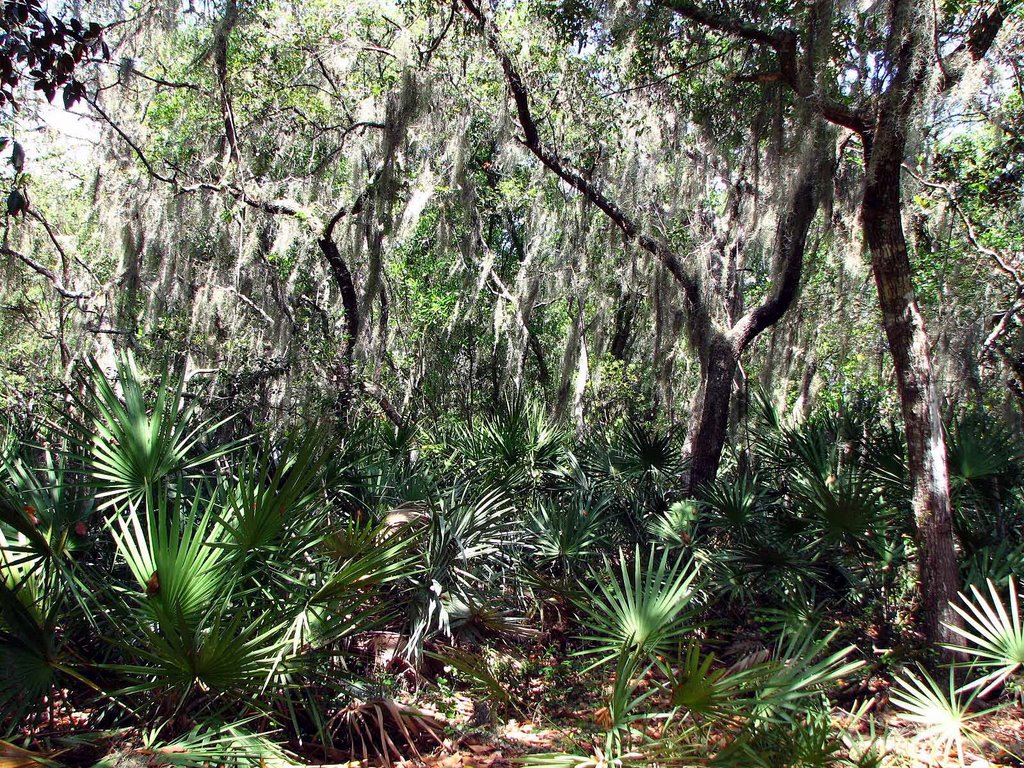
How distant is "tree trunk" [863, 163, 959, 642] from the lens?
471 cm

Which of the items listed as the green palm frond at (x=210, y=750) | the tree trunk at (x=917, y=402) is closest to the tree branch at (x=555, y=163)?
the tree trunk at (x=917, y=402)

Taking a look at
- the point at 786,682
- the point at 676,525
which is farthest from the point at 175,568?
the point at 676,525

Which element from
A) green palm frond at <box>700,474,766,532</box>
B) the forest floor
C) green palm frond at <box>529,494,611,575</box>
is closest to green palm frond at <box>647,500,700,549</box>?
green palm frond at <box>700,474,766,532</box>

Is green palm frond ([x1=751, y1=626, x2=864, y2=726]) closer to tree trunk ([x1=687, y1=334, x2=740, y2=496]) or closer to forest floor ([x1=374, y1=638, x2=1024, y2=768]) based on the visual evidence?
forest floor ([x1=374, y1=638, x2=1024, y2=768])

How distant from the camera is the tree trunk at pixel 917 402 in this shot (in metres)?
4.71

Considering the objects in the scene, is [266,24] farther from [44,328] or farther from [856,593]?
[856,593]

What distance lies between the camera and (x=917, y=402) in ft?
16.4

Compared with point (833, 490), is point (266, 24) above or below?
above

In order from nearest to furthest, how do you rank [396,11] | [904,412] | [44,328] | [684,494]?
[904,412]
[684,494]
[396,11]
[44,328]

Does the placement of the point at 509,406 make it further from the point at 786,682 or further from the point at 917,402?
the point at 786,682

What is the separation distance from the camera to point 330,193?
427 inches

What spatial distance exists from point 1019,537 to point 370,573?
493 cm

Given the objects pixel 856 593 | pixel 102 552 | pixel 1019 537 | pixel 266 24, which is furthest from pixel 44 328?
pixel 1019 537

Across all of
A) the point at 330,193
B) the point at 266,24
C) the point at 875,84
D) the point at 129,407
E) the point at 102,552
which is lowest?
the point at 102,552
